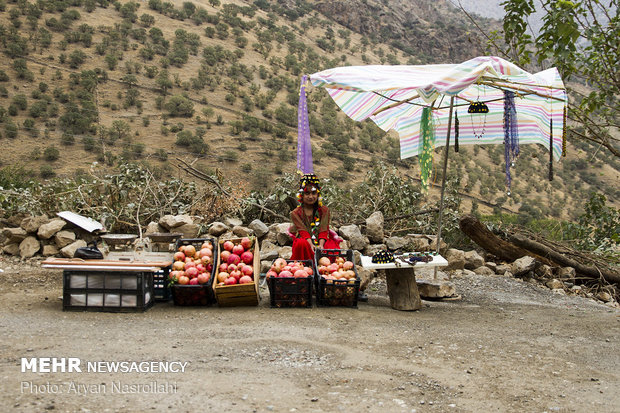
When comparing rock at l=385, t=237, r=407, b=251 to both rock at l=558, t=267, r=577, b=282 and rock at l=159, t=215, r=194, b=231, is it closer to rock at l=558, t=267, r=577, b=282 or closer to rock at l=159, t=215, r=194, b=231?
rock at l=558, t=267, r=577, b=282

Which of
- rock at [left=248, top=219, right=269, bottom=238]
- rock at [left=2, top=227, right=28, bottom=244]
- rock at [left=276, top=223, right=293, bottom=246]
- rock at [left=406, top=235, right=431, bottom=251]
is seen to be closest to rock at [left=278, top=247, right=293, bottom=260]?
rock at [left=276, top=223, right=293, bottom=246]

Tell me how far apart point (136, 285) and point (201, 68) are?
26107mm

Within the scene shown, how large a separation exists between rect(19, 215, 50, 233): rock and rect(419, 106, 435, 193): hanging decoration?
199 inches

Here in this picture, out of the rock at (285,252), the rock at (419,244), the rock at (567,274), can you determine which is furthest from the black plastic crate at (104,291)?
the rock at (567,274)

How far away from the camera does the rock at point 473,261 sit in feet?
25.5

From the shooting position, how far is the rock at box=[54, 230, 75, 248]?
7.04 metres

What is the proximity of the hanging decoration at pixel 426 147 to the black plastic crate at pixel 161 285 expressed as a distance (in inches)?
117

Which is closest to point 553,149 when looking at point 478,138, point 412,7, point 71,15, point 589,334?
point 478,138

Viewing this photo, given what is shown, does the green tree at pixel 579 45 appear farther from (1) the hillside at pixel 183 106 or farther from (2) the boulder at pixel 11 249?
(1) the hillside at pixel 183 106

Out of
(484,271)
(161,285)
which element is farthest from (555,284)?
(161,285)

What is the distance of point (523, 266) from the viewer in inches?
296

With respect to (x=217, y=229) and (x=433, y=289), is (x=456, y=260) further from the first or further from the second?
(x=217, y=229)

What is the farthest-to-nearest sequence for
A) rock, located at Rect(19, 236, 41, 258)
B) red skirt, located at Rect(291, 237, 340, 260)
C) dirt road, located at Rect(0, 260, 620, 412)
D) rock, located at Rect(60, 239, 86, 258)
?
rock, located at Rect(19, 236, 41, 258) → rock, located at Rect(60, 239, 86, 258) → red skirt, located at Rect(291, 237, 340, 260) → dirt road, located at Rect(0, 260, 620, 412)

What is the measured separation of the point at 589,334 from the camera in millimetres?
4809
